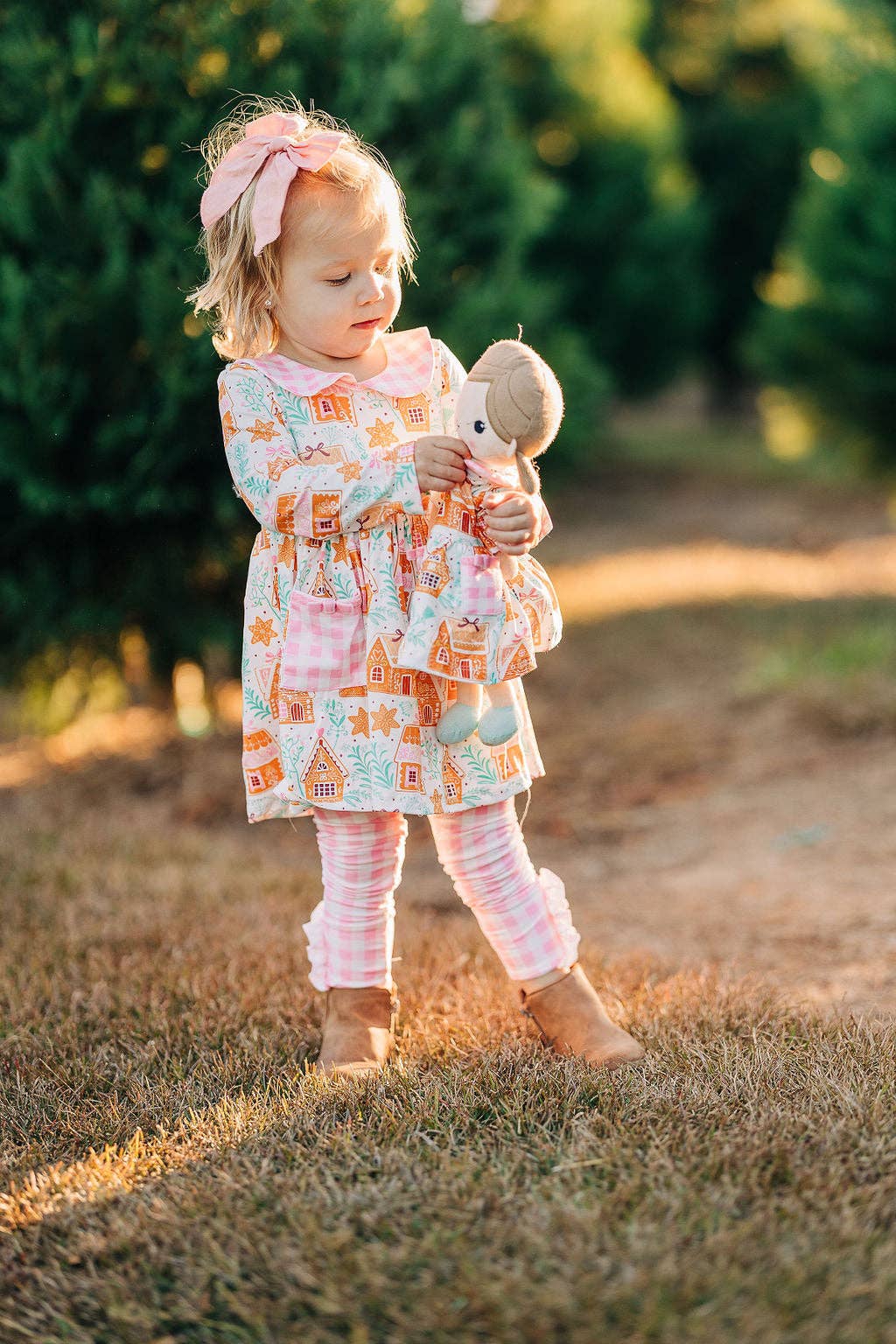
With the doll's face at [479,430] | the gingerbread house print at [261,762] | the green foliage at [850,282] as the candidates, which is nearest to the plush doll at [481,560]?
the doll's face at [479,430]

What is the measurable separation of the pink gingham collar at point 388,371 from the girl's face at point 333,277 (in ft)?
0.18

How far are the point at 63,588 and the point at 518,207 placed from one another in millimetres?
2659

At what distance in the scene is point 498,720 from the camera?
95.1 inches

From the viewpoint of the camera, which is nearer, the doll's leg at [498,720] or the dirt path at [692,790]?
the doll's leg at [498,720]

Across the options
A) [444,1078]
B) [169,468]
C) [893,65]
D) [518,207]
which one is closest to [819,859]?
[444,1078]

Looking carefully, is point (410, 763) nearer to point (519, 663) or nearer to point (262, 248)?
point (519, 663)

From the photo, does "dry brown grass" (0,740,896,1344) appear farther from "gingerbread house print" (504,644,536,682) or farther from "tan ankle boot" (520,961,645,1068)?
"gingerbread house print" (504,644,536,682)

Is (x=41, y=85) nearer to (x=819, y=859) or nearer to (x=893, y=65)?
(x=819, y=859)

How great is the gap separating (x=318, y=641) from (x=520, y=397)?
561mm

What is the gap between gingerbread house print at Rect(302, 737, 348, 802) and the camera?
2445mm

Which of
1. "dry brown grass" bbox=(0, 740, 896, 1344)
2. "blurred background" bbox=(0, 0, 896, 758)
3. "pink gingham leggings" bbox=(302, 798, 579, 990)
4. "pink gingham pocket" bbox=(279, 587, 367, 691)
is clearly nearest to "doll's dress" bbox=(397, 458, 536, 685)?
"pink gingham pocket" bbox=(279, 587, 367, 691)

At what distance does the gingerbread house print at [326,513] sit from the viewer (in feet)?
7.72

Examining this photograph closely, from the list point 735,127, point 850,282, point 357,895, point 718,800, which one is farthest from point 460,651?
point 735,127

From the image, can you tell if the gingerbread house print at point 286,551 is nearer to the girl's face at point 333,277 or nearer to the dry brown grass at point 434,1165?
the girl's face at point 333,277
